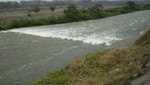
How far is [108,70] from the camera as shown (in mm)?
11266

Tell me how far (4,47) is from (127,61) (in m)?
17.9

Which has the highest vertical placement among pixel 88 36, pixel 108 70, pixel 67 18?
pixel 108 70

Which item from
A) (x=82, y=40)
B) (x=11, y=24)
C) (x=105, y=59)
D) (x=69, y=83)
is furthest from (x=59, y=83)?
(x=11, y=24)

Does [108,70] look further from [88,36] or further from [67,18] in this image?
[67,18]

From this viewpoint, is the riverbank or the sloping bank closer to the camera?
the sloping bank

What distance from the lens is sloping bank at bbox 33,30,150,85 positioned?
29.8ft

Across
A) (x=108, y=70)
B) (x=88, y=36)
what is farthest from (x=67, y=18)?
(x=108, y=70)

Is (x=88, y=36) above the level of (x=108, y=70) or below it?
below

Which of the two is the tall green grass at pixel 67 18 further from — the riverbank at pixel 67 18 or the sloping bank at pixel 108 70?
the sloping bank at pixel 108 70

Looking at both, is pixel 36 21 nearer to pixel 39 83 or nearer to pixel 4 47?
pixel 4 47

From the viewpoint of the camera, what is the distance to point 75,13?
61.5m

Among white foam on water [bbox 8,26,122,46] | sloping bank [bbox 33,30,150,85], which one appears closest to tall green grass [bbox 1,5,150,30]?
white foam on water [bbox 8,26,122,46]

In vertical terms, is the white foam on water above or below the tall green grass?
above

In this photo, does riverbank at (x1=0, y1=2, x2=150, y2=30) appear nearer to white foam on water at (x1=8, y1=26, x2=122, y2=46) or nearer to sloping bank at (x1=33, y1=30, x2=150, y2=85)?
white foam on water at (x1=8, y1=26, x2=122, y2=46)
